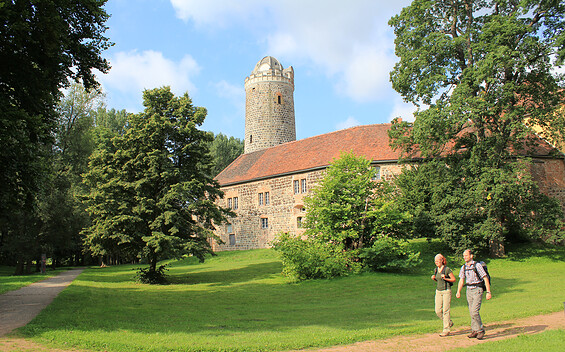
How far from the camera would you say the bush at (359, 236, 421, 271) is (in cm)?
1912

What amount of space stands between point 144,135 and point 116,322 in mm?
11497

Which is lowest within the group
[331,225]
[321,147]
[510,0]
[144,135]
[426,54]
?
[331,225]

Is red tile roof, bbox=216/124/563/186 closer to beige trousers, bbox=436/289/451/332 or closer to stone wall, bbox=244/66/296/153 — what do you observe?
stone wall, bbox=244/66/296/153

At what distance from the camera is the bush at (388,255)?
62.7 feet

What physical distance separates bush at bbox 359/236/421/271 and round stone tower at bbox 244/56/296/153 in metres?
29.3

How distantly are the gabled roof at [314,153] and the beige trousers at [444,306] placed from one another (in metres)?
20.6

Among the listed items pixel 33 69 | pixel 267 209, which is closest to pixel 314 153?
pixel 267 209

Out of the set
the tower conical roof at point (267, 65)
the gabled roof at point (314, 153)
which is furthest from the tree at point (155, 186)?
the tower conical roof at point (267, 65)

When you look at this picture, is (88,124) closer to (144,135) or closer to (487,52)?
(144,135)

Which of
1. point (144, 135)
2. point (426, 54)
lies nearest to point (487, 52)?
point (426, 54)

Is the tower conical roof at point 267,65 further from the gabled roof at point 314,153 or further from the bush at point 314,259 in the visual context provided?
the bush at point 314,259

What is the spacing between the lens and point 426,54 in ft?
75.3

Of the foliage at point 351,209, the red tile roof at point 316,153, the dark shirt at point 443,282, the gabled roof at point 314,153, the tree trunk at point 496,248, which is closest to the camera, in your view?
the dark shirt at point 443,282

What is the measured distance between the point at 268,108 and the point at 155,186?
98.7 feet
